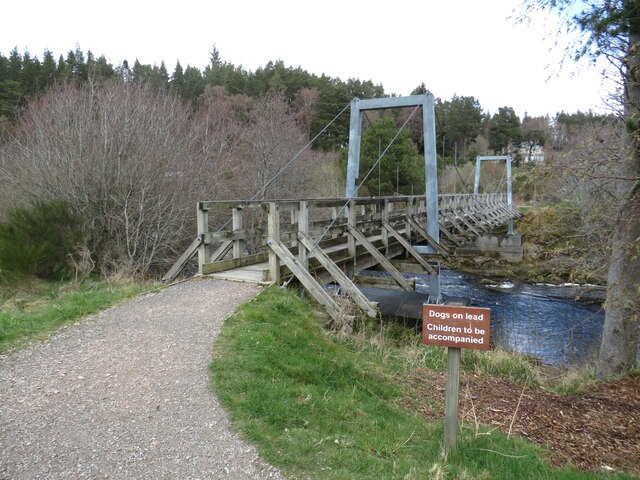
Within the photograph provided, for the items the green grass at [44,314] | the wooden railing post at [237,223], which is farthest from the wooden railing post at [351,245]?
the green grass at [44,314]

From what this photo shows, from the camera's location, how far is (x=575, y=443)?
4258mm

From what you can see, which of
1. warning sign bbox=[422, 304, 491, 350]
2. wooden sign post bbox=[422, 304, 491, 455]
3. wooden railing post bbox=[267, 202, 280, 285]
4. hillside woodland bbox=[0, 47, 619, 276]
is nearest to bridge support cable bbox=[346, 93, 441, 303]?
hillside woodland bbox=[0, 47, 619, 276]

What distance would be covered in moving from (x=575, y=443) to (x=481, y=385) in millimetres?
1533

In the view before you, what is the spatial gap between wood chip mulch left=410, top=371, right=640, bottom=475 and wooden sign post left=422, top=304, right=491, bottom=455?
857 millimetres

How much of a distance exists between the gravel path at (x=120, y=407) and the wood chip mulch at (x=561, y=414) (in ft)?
7.46

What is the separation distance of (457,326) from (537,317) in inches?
455

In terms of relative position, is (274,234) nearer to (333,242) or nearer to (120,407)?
(333,242)

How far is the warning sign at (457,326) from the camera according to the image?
3441 mm

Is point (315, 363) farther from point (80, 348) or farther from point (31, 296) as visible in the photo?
point (31, 296)

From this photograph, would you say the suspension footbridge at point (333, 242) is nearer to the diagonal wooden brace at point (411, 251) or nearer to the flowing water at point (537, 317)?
the diagonal wooden brace at point (411, 251)

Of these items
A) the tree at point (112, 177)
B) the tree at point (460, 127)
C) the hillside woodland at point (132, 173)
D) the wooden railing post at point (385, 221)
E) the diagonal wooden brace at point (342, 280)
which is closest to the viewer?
the diagonal wooden brace at point (342, 280)

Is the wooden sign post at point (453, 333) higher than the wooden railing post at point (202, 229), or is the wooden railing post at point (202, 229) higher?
the wooden railing post at point (202, 229)

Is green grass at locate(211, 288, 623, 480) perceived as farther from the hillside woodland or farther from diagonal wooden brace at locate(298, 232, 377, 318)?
the hillside woodland

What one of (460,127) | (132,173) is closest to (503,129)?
(460,127)
